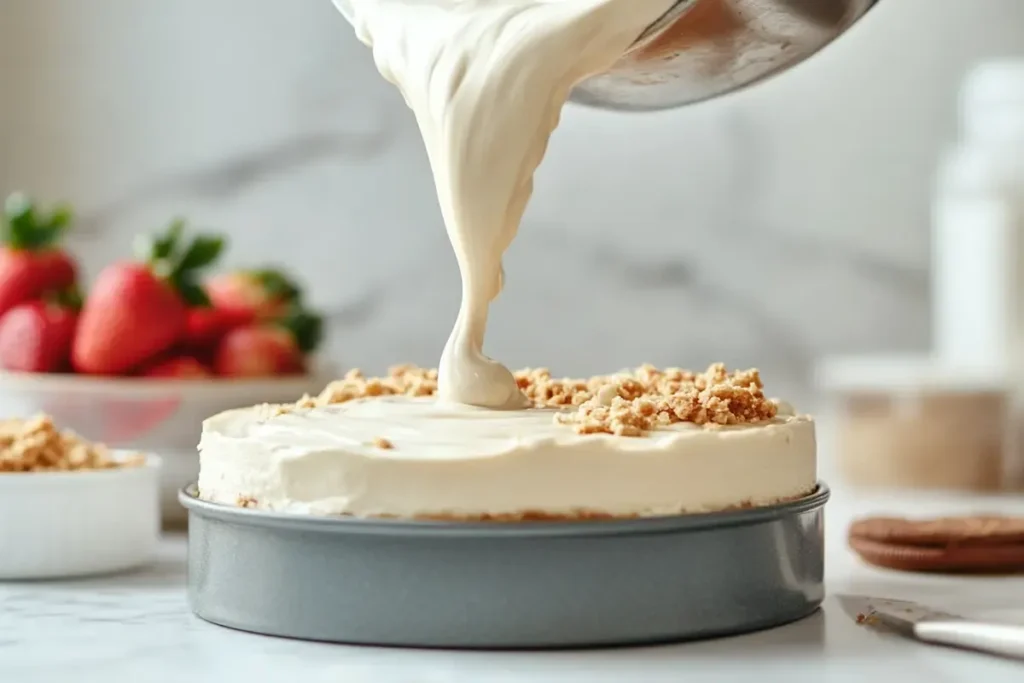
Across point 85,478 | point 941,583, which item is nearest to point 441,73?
point 85,478

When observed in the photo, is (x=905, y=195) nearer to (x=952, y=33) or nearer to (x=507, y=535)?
(x=952, y=33)

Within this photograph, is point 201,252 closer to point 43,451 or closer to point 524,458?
point 43,451

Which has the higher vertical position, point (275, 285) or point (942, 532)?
point (275, 285)

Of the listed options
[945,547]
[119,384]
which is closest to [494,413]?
[945,547]

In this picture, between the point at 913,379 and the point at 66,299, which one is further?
the point at 913,379

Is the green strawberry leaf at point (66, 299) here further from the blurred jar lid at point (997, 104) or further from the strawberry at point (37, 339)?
the blurred jar lid at point (997, 104)

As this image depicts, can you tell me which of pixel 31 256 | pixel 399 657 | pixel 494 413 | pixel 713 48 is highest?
pixel 713 48

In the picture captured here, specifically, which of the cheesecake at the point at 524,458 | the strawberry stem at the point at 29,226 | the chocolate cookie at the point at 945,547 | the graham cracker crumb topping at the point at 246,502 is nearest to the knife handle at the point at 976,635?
the cheesecake at the point at 524,458
